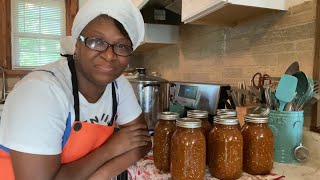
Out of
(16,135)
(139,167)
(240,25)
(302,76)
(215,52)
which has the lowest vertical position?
(139,167)

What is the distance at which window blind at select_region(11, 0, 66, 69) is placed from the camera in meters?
3.64

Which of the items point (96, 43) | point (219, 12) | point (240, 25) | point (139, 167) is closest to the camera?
point (96, 43)

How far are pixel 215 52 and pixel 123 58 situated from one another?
94 centimetres

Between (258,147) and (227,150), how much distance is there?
11 cm

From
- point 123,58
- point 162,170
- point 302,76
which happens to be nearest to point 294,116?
point 302,76

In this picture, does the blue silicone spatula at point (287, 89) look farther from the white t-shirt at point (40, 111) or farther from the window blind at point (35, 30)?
the window blind at point (35, 30)

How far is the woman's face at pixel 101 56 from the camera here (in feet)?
2.61

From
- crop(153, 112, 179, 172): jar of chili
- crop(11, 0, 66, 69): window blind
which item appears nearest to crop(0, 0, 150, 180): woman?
crop(153, 112, 179, 172): jar of chili

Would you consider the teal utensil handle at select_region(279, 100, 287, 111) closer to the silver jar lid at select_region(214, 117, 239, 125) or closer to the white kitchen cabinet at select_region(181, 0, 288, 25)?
the silver jar lid at select_region(214, 117, 239, 125)

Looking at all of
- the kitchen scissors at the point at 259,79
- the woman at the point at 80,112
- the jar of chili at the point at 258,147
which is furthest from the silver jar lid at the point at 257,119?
the woman at the point at 80,112

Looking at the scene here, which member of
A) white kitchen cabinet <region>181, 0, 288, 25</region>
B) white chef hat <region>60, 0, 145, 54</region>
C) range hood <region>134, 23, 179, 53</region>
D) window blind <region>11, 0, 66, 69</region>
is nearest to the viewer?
white chef hat <region>60, 0, 145, 54</region>

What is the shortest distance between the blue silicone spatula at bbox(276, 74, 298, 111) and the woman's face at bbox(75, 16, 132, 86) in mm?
524

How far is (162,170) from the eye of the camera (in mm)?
833

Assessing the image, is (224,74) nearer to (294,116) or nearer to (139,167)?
(294,116)
